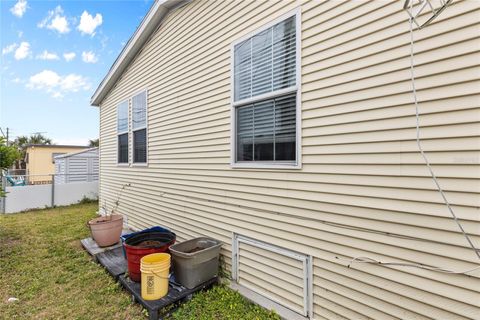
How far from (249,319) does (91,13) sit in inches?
381

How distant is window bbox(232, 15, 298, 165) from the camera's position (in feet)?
8.92

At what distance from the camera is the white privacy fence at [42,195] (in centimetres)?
902

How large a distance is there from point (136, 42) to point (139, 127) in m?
1.91

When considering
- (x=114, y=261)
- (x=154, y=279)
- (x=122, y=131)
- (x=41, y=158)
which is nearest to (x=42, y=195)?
(x=122, y=131)

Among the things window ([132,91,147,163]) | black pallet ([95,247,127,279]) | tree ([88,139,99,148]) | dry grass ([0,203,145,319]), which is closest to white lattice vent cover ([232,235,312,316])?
dry grass ([0,203,145,319])

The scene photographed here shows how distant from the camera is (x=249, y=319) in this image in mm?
2623

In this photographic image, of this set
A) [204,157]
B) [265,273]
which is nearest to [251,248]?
[265,273]

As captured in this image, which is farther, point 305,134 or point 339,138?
point 305,134

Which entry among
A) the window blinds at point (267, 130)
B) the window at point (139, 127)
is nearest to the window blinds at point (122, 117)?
the window at point (139, 127)

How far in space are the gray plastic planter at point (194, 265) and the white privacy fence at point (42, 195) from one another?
8480 millimetres

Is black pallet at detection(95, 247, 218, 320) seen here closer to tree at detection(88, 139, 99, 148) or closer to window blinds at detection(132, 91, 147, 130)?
window blinds at detection(132, 91, 147, 130)

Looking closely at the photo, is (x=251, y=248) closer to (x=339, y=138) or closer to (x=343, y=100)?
(x=339, y=138)

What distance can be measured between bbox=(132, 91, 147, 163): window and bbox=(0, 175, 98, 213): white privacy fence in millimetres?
5690

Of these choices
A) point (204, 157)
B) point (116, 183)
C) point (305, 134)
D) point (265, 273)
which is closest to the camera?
point (305, 134)
